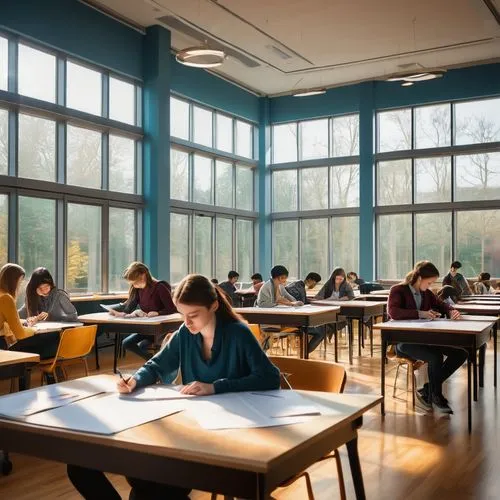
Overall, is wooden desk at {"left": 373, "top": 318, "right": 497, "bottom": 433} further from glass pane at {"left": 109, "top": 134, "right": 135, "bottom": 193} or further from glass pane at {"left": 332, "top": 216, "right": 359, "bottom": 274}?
glass pane at {"left": 332, "top": 216, "right": 359, "bottom": 274}

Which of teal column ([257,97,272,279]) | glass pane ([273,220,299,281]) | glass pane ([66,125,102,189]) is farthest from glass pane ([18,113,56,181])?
glass pane ([273,220,299,281])

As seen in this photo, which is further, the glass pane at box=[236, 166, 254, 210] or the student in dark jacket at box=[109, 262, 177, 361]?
the glass pane at box=[236, 166, 254, 210]

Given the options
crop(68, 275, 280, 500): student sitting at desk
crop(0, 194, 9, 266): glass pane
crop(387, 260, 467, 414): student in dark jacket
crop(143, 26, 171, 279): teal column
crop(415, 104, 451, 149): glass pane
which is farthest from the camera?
crop(415, 104, 451, 149): glass pane

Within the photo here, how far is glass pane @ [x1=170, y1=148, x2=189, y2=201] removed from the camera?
12.4 m

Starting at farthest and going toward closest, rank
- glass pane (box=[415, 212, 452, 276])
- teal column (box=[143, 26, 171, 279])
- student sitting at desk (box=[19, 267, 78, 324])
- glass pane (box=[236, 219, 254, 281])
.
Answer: glass pane (box=[236, 219, 254, 281])
glass pane (box=[415, 212, 452, 276])
teal column (box=[143, 26, 171, 279])
student sitting at desk (box=[19, 267, 78, 324])

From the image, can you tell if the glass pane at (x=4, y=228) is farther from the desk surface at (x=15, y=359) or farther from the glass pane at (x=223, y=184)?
the glass pane at (x=223, y=184)

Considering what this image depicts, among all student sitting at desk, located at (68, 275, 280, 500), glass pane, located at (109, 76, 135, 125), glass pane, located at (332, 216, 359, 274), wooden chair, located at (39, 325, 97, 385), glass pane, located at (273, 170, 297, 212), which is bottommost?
wooden chair, located at (39, 325, 97, 385)

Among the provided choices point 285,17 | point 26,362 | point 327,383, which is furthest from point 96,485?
point 285,17

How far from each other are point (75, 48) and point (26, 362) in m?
7.34

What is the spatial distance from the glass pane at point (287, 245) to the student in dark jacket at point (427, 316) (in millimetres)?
9328

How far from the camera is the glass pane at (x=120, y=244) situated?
35.1ft

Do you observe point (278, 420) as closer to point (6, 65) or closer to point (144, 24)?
point (6, 65)

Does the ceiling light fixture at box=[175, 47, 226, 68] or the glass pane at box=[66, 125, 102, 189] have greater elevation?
the ceiling light fixture at box=[175, 47, 226, 68]

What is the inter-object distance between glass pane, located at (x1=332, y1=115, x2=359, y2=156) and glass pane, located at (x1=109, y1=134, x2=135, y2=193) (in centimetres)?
546
